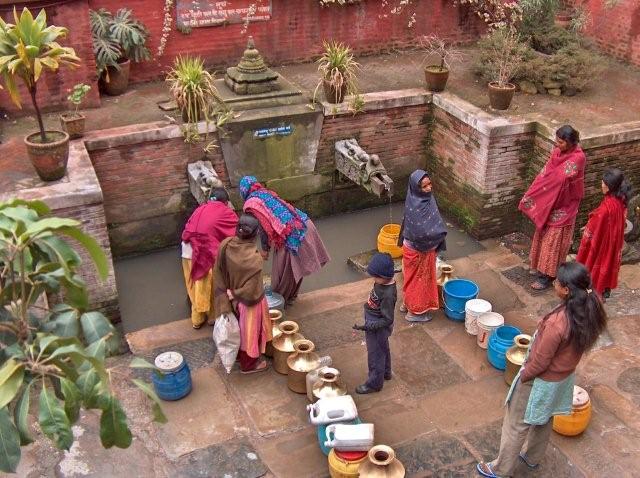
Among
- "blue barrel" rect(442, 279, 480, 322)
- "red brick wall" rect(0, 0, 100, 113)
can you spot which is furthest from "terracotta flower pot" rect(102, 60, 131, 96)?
"blue barrel" rect(442, 279, 480, 322)

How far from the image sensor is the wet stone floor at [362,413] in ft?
16.4

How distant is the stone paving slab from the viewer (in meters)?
5.21

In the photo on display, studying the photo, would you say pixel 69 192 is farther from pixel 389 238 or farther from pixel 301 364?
pixel 389 238

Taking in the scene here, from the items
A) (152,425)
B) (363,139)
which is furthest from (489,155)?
(152,425)

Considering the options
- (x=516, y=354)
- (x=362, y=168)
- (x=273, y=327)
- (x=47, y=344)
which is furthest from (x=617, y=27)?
(x=47, y=344)

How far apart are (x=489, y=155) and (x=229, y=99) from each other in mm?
3098

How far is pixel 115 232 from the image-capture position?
773cm

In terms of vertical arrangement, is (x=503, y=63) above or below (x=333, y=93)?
above

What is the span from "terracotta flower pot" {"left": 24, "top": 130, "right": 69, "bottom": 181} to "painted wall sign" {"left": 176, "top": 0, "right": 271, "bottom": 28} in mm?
3386

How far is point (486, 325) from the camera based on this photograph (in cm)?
608

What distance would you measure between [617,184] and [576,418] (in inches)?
88.7

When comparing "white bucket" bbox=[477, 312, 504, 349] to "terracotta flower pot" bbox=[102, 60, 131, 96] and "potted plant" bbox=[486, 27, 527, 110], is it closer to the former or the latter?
"potted plant" bbox=[486, 27, 527, 110]

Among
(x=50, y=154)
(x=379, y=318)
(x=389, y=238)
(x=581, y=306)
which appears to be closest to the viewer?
(x=581, y=306)

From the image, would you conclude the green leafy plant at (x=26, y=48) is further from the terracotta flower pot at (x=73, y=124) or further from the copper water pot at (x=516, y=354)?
the copper water pot at (x=516, y=354)
